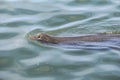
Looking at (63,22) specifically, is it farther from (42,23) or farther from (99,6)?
(99,6)

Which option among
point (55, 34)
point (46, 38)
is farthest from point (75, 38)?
point (55, 34)

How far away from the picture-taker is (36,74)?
7086 mm

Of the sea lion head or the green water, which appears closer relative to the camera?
the green water

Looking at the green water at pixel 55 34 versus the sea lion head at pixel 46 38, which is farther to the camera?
the sea lion head at pixel 46 38

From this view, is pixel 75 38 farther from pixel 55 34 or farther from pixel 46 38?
pixel 55 34

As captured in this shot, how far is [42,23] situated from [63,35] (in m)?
1.12

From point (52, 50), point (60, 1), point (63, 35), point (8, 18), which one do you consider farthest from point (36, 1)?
point (52, 50)

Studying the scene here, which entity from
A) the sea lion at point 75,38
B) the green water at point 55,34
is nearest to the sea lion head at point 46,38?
the sea lion at point 75,38

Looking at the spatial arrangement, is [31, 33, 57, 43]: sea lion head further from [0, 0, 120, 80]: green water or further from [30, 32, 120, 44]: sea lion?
[0, 0, 120, 80]: green water

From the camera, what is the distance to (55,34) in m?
8.71

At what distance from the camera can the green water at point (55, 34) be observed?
7145 mm

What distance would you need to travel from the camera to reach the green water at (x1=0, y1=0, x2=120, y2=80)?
23.4 ft

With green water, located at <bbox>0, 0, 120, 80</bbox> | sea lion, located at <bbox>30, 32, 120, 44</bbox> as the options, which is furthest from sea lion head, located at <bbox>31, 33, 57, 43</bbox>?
green water, located at <bbox>0, 0, 120, 80</bbox>

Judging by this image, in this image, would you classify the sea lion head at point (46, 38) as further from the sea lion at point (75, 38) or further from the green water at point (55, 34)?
the green water at point (55, 34)
